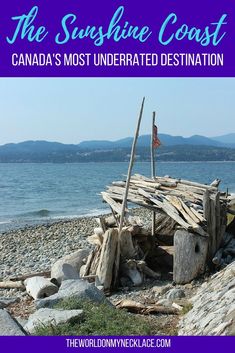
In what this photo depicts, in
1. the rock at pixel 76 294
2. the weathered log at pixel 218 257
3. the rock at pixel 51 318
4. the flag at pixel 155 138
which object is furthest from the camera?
the flag at pixel 155 138

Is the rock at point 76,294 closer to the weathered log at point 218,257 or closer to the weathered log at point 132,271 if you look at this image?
the weathered log at point 132,271

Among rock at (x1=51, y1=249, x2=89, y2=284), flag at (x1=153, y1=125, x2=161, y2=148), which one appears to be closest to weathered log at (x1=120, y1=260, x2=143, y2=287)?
rock at (x1=51, y1=249, x2=89, y2=284)

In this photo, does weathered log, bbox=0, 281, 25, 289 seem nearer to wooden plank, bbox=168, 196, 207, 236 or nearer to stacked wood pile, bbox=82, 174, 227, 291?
stacked wood pile, bbox=82, 174, 227, 291

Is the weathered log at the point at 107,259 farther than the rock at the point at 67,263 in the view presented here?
No

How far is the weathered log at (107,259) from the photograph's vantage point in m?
10.1

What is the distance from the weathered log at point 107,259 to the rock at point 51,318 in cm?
317

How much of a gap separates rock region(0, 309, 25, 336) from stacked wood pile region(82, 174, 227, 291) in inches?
155

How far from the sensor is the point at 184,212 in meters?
10.6

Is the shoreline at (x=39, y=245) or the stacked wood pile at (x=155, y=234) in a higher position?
the stacked wood pile at (x=155, y=234)

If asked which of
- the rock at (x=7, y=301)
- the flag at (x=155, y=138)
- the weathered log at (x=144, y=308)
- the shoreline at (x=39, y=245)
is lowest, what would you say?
the shoreline at (x=39, y=245)

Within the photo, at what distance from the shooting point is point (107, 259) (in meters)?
10.3

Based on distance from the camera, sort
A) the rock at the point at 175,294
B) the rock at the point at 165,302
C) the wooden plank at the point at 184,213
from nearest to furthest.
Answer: the rock at the point at 165,302
the rock at the point at 175,294
the wooden plank at the point at 184,213

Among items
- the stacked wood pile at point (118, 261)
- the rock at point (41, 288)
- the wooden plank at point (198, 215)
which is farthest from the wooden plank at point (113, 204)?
the rock at point (41, 288)

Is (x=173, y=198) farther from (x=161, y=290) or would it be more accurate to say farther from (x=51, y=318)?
(x=51, y=318)
